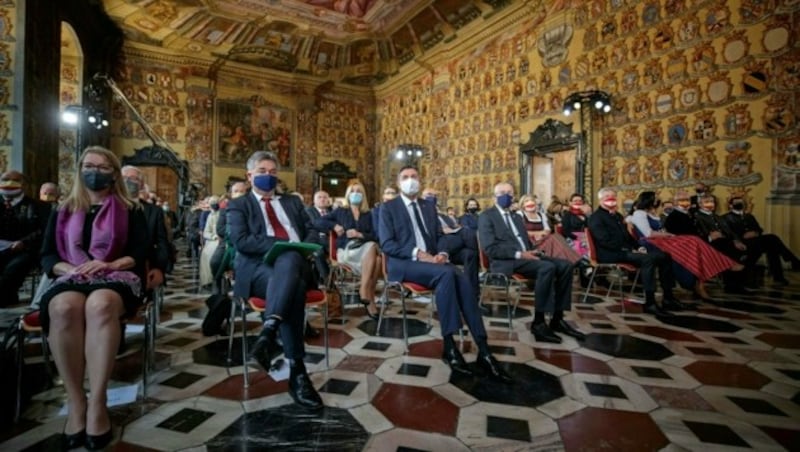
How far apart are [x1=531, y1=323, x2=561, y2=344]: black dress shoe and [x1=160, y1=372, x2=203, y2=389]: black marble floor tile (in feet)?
9.65

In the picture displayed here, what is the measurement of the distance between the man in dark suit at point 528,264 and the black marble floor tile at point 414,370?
1.35m

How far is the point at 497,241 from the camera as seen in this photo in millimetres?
4188

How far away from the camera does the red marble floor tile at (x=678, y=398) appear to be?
2314mm

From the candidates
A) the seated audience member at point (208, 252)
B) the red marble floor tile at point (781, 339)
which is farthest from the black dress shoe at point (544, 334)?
the seated audience member at point (208, 252)

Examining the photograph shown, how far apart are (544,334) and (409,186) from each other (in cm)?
194

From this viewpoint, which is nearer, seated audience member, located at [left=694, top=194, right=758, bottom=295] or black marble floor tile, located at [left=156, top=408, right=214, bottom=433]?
black marble floor tile, located at [left=156, top=408, right=214, bottom=433]

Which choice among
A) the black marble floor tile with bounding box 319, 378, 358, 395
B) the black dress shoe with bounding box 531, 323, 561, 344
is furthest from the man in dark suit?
the black marble floor tile with bounding box 319, 378, 358, 395

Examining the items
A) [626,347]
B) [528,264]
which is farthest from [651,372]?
[528,264]

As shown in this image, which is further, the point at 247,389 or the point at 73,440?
the point at 247,389

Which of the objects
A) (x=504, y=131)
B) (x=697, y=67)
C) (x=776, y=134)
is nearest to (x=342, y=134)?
(x=504, y=131)

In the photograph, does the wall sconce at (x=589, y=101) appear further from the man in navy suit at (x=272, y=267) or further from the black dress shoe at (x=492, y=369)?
the man in navy suit at (x=272, y=267)

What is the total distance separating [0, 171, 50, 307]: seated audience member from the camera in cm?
379

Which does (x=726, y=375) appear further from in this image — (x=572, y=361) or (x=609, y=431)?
(x=609, y=431)

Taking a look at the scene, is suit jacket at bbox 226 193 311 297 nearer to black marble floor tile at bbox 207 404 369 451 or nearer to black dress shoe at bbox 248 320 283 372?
black dress shoe at bbox 248 320 283 372
